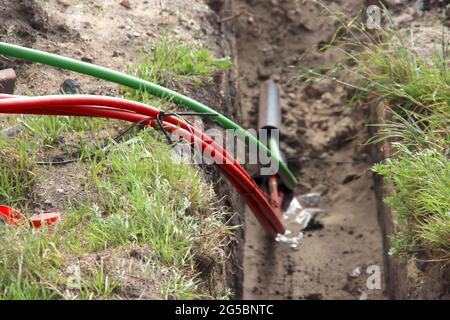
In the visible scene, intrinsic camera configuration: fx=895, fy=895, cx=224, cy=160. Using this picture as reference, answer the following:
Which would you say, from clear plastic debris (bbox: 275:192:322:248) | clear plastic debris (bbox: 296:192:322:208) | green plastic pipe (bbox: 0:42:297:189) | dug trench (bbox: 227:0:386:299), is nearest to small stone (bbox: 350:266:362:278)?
dug trench (bbox: 227:0:386:299)

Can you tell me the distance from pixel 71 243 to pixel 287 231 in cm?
211

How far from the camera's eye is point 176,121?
3871 millimetres

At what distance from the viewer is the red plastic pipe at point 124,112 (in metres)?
3.49

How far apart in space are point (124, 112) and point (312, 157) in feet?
6.09

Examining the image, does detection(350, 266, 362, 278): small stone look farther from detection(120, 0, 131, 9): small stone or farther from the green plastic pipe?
detection(120, 0, 131, 9): small stone

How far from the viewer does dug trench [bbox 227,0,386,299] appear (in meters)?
4.84

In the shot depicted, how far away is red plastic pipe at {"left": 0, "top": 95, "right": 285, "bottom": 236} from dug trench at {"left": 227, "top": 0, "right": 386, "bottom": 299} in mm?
741

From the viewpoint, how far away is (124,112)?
150 inches

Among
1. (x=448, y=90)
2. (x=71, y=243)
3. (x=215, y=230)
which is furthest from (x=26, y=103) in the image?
(x=448, y=90)

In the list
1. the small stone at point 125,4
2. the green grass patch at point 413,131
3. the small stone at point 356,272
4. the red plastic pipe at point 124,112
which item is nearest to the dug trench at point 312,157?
the small stone at point 356,272

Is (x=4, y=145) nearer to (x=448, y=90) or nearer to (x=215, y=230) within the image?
(x=215, y=230)

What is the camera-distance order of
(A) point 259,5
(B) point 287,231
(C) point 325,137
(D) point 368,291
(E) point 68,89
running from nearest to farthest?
(E) point 68,89
(D) point 368,291
(B) point 287,231
(C) point 325,137
(A) point 259,5

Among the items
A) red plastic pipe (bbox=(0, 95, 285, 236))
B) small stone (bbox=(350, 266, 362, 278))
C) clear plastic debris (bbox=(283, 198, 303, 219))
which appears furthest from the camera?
clear plastic debris (bbox=(283, 198, 303, 219))

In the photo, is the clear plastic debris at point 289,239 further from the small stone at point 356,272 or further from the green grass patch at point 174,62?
the green grass patch at point 174,62
